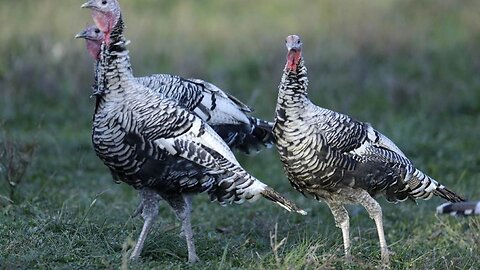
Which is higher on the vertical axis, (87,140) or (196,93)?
(196,93)

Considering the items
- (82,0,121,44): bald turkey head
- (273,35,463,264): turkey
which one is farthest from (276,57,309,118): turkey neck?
(82,0,121,44): bald turkey head

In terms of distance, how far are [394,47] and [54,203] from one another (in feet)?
22.1

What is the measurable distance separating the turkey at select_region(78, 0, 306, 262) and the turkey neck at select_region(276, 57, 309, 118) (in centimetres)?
51

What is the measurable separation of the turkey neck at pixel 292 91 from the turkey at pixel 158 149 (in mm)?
507

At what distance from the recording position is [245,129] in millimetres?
7594

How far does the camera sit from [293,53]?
6.35m

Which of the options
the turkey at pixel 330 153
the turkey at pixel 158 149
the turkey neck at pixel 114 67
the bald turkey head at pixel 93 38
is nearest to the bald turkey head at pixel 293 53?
the turkey at pixel 330 153

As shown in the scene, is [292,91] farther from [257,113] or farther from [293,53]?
[257,113]

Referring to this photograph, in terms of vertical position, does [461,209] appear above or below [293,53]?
below

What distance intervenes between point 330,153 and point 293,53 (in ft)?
2.35

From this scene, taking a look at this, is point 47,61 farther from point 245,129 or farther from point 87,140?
point 245,129

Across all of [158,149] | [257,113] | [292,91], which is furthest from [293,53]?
[257,113]

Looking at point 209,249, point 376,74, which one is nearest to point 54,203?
point 209,249

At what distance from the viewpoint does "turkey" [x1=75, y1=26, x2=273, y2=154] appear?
Result: 717 centimetres
